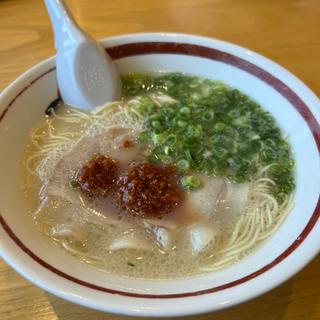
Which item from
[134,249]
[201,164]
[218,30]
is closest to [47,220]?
[134,249]

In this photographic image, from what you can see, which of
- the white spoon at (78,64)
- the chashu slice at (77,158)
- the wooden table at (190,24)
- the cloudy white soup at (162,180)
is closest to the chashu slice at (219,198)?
the cloudy white soup at (162,180)

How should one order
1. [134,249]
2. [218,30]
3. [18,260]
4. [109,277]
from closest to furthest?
[18,260] → [109,277] → [134,249] → [218,30]

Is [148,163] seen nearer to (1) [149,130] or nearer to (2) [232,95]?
(1) [149,130]

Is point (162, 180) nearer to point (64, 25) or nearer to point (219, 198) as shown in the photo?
point (219, 198)

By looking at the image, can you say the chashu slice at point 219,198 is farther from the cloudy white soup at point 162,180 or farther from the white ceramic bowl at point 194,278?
the white ceramic bowl at point 194,278

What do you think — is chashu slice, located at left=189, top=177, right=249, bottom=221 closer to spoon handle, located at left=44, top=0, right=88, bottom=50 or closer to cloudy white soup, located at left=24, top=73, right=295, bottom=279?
cloudy white soup, located at left=24, top=73, right=295, bottom=279

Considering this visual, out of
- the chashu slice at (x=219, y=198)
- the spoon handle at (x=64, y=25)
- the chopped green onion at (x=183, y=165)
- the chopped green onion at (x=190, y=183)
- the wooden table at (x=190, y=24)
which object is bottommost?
the chashu slice at (x=219, y=198)
